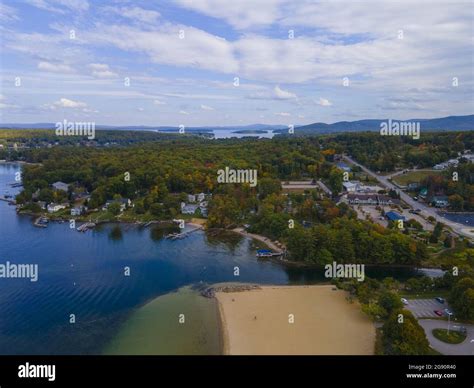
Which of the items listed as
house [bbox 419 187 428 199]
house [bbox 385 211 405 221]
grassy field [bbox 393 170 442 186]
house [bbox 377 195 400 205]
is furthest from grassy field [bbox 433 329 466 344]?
grassy field [bbox 393 170 442 186]

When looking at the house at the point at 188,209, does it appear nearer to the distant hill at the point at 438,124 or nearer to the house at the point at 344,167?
the house at the point at 344,167

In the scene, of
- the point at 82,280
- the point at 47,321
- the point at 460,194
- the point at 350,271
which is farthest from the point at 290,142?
the point at 47,321

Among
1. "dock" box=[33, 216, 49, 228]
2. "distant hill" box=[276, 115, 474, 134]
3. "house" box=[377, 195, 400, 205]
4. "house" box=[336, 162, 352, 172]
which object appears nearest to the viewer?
"dock" box=[33, 216, 49, 228]

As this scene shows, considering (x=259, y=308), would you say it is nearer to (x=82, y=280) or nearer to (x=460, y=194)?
(x=82, y=280)

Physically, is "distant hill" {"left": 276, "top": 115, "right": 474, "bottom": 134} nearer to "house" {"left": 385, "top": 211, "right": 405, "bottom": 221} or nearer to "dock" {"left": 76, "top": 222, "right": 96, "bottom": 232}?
"house" {"left": 385, "top": 211, "right": 405, "bottom": 221}

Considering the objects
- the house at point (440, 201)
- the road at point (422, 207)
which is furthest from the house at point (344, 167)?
the house at point (440, 201)

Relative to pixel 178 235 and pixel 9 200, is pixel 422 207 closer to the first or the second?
pixel 178 235
